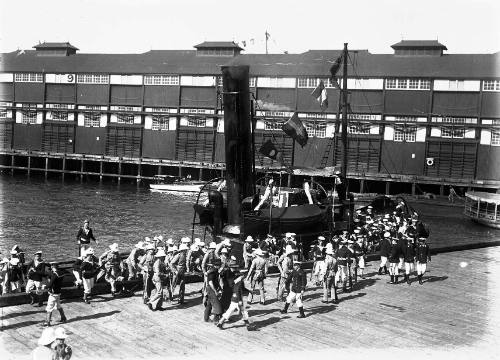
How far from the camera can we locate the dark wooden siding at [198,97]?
5997 centimetres

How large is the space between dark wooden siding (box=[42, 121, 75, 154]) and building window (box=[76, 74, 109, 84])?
17.0ft

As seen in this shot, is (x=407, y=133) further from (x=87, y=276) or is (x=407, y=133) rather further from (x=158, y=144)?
(x=87, y=276)

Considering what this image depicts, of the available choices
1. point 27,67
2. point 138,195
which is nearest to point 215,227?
point 138,195

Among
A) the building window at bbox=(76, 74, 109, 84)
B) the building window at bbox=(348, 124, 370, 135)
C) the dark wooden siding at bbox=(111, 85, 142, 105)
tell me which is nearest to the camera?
the building window at bbox=(348, 124, 370, 135)

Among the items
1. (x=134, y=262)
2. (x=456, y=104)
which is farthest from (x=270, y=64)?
(x=134, y=262)

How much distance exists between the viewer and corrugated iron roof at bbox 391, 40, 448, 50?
5678 centimetres

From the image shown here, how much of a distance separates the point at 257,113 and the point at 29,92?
29.0 meters

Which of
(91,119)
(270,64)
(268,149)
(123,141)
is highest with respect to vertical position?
(270,64)

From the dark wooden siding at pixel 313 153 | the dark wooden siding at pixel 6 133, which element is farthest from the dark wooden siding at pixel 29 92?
the dark wooden siding at pixel 313 153

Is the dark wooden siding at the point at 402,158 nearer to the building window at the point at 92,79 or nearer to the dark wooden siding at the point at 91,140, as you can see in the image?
the dark wooden siding at the point at 91,140

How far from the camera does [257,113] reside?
192 feet

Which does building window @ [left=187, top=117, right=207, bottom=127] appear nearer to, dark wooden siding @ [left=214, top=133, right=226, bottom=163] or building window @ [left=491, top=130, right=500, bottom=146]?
dark wooden siding @ [left=214, top=133, right=226, bottom=163]

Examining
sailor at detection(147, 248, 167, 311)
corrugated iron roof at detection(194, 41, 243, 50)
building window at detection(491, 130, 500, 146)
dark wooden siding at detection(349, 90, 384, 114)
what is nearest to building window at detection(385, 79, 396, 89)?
dark wooden siding at detection(349, 90, 384, 114)

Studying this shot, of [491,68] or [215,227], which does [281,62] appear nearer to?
[491,68]
